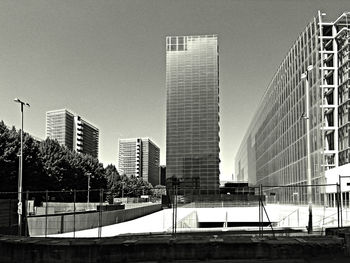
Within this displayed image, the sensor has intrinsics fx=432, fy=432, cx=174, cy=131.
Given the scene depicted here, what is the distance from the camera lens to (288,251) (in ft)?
49.9

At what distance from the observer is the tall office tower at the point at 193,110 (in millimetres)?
175625

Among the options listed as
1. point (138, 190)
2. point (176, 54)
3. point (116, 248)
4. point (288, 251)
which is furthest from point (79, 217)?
point (176, 54)

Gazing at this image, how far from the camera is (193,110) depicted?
182 metres

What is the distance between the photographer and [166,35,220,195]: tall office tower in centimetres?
17562

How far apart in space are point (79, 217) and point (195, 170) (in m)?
143

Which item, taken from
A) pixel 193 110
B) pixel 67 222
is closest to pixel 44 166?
pixel 67 222

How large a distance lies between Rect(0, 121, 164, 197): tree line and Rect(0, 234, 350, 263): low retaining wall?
60.1 feet

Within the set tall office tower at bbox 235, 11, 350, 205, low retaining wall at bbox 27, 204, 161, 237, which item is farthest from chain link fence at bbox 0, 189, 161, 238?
tall office tower at bbox 235, 11, 350, 205

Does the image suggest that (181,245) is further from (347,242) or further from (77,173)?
(77,173)

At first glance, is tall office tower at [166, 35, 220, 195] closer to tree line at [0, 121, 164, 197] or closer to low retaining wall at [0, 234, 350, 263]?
tree line at [0, 121, 164, 197]

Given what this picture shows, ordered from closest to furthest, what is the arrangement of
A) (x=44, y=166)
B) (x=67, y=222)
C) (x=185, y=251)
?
1. (x=185, y=251)
2. (x=67, y=222)
3. (x=44, y=166)

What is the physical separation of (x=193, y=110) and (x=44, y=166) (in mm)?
113786

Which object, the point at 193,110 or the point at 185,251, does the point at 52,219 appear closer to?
the point at 185,251

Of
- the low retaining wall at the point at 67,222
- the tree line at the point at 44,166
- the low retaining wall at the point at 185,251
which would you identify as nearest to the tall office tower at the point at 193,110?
the tree line at the point at 44,166
